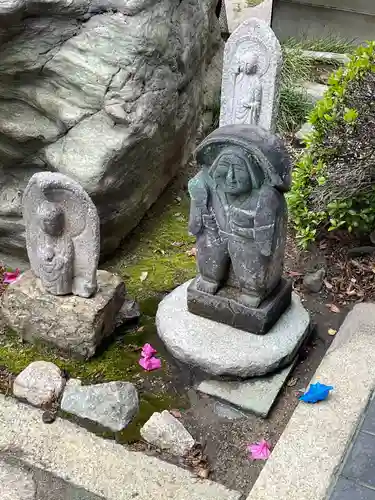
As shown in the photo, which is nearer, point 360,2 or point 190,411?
point 190,411

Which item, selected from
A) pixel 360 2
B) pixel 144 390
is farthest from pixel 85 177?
pixel 360 2

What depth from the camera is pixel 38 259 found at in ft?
12.1

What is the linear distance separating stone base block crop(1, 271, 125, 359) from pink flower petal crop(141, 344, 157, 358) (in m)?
0.24

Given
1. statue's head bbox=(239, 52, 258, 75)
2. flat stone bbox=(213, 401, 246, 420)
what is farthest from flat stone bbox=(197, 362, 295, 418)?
statue's head bbox=(239, 52, 258, 75)

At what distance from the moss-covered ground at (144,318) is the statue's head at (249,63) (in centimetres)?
115

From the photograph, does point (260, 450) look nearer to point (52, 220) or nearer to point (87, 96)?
point (52, 220)

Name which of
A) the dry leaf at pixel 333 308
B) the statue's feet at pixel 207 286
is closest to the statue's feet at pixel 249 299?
the statue's feet at pixel 207 286

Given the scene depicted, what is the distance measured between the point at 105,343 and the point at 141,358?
0.24 metres

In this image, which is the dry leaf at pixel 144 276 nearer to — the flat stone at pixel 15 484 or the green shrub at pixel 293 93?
the flat stone at pixel 15 484

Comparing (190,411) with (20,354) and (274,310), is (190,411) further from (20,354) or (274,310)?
(20,354)

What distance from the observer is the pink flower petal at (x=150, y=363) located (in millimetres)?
3611

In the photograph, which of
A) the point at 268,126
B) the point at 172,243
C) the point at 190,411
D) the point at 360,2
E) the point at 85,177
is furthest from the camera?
the point at 360,2

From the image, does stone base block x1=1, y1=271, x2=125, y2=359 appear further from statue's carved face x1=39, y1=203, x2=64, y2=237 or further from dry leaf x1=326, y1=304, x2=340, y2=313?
dry leaf x1=326, y1=304, x2=340, y2=313

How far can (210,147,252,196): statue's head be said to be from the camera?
3.24 m
